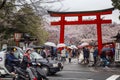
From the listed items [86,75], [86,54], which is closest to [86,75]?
[86,75]

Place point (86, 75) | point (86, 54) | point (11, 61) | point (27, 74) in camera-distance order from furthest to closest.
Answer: point (86, 54) → point (86, 75) → point (11, 61) → point (27, 74)

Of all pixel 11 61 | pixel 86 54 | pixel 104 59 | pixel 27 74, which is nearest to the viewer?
pixel 27 74

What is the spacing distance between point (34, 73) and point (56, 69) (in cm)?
649

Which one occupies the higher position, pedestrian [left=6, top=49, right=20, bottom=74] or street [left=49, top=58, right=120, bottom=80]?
pedestrian [left=6, top=49, right=20, bottom=74]

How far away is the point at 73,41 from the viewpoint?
85438 mm

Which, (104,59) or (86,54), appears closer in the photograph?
(104,59)

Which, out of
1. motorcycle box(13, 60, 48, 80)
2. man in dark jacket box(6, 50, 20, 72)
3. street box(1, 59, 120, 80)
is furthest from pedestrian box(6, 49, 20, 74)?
street box(1, 59, 120, 80)

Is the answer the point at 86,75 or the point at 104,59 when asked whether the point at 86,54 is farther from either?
the point at 86,75

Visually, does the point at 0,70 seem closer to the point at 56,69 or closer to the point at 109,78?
the point at 56,69

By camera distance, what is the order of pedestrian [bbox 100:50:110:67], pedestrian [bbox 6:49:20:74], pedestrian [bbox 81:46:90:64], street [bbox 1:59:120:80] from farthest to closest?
1. pedestrian [bbox 81:46:90:64]
2. pedestrian [bbox 100:50:110:67]
3. street [bbox 1:59:120:80]
4. pedestrian [bbox 6:49:20:74]

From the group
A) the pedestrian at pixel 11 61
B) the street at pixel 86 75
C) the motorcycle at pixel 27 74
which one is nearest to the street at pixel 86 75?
the street at pixel 86 75

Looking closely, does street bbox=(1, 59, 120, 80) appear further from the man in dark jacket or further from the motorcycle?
the motorcycle

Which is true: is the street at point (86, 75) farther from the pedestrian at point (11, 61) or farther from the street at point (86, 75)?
the pedestrian at point (11, 61)

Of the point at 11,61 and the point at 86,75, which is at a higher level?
the point at 11,61
